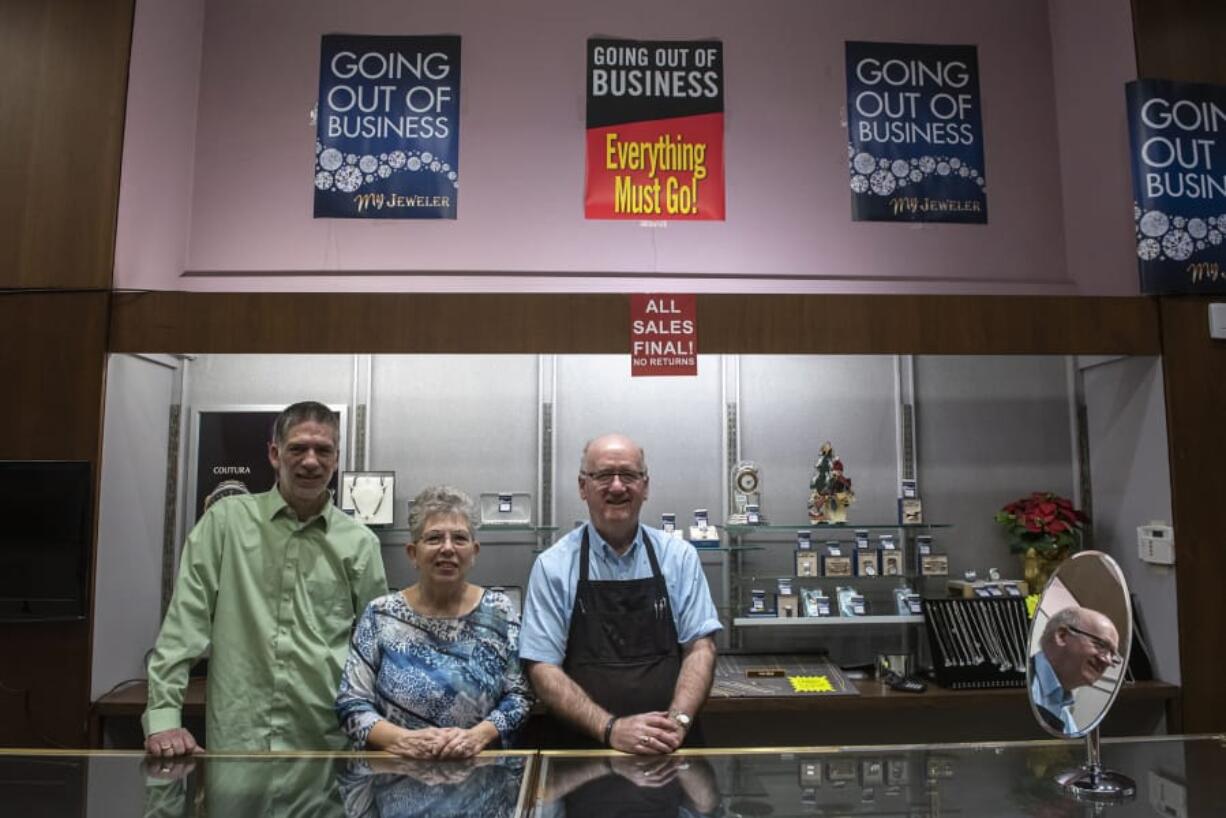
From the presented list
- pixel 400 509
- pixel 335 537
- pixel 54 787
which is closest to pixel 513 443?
pixel 400 509

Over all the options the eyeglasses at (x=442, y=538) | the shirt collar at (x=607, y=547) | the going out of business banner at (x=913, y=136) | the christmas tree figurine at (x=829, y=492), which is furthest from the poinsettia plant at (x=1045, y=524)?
the eyeglasses at (x=442, y=538)

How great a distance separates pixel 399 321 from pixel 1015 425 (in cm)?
312

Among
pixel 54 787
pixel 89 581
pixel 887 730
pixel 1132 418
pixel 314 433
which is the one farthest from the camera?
pixel 887 730

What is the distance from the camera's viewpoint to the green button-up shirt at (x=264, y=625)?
8.29ft

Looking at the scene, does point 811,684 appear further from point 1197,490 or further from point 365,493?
point 365,493

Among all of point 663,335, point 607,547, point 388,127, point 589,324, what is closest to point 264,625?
point 607,547

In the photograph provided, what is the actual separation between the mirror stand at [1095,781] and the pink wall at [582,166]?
2.93 meters

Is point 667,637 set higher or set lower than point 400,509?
lower

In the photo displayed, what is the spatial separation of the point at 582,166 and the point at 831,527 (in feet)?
7.51

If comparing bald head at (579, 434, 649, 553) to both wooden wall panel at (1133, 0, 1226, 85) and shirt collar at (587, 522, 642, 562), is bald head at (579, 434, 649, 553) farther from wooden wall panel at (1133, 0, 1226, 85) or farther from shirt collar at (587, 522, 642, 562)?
wooden wall panel at (1133, 0, 1226, 85)

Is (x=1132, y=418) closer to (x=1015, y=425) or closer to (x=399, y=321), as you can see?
(x=1015, y=425)

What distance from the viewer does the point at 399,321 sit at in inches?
131

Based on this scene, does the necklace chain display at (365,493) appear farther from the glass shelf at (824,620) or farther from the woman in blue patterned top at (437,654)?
the glass shelf at (824,620)

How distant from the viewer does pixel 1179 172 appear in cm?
379
